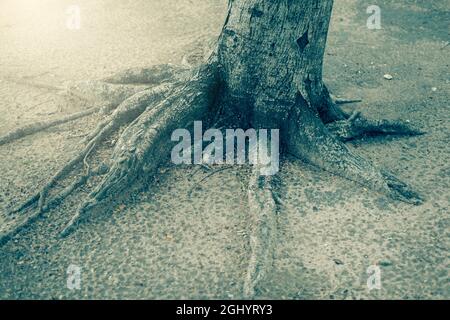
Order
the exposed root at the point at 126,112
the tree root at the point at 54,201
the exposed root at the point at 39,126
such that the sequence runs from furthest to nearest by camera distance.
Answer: the exposed root at the point at 39,126 → the exposed root at the point at 126,112 → the tree root at the point at 54,201

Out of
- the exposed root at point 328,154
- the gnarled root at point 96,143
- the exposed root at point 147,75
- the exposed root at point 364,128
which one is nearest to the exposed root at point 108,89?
the exposed root at point 147,75

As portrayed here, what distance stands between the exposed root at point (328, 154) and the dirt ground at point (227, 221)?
9 centimetres

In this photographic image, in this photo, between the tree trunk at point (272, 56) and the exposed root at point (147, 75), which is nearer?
the tree trunk at point (272, 56)

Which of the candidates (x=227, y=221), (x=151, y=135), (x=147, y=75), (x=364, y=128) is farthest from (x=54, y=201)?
(x=364, y=128)

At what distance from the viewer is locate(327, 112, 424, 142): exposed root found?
4.39 m

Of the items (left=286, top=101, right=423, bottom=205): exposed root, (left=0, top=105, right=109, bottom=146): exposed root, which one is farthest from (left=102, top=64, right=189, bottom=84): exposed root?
(left=286, top=101, right=423, bottom=205): exposed root

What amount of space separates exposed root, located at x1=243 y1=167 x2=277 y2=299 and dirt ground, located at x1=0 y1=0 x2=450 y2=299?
7cm

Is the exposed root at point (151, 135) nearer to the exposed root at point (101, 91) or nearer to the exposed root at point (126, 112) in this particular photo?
the exposed root at point (126, 112)

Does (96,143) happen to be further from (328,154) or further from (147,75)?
(328,154)

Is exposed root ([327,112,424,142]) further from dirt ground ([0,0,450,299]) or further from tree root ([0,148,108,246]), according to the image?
tree root ([0,148,108,246])

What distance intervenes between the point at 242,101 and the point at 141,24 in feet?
10.8

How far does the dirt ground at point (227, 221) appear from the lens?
3.06 m

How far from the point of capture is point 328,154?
3988mm

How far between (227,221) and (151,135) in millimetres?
1022
